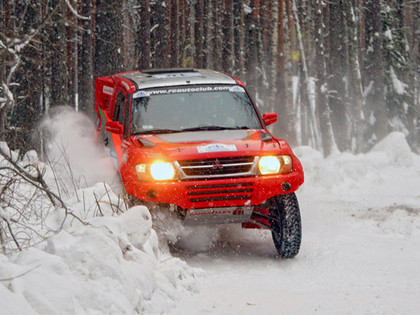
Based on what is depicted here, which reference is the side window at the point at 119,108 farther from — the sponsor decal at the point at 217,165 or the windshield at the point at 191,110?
the sponsor decal at the point at 217,165

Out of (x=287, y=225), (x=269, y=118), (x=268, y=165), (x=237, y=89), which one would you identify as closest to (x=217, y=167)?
(x=268, y=165)

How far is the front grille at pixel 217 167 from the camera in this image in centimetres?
736

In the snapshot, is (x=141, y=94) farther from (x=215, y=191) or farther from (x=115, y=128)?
(x=215, y=191)

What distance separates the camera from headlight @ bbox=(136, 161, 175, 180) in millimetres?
7340

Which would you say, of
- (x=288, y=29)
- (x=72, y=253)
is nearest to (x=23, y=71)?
(x=72, y=253)

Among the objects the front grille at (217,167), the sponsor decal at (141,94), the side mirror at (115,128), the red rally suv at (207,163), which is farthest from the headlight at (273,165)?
the sponsor decal at (141,94)

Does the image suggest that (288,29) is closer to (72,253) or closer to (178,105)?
(178,105)

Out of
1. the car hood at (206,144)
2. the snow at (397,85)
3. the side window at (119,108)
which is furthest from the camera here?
the snow at (397,85)

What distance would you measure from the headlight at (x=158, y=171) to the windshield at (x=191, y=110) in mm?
991

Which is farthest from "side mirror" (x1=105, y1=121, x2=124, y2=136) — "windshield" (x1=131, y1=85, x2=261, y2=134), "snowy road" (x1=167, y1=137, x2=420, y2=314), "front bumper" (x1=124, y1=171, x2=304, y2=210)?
"snowy road" (x1=167, y1=137, x2=420, y2=314)

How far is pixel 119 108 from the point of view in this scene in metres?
9.37

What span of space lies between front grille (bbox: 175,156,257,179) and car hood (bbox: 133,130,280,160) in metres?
0.06

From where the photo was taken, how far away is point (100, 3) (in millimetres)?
16781

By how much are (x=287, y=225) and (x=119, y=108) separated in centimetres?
300
